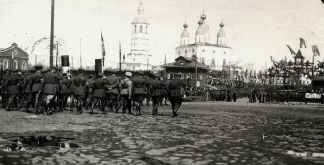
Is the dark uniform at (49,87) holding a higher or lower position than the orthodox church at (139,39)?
lower

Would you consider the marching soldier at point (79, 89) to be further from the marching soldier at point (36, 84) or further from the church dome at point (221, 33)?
the church dome at point (221, 33)

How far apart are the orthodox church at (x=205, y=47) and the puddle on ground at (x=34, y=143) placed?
134813 millimetres

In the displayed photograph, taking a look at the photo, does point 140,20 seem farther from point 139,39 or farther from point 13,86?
point 13,86

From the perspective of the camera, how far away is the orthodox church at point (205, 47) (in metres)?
148

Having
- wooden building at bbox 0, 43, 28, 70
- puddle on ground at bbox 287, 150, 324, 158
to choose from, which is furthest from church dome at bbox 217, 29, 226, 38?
puddle on ground at bbox 287, 150, 324, 158

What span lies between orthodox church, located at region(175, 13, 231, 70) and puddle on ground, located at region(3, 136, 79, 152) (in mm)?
134813

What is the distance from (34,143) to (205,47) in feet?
467

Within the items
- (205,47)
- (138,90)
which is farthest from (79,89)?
(205,47)

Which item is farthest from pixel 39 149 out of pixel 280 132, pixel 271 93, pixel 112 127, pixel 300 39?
pixel 300 39

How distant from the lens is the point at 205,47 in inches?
5861

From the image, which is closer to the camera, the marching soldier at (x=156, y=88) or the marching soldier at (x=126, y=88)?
the marching soldier at (x=156, y=88)

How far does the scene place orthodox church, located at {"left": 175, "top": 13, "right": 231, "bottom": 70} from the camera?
147500 millimetres

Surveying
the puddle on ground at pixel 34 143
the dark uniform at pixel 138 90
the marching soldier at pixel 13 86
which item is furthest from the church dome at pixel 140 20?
the puddle on ground at pixel 34 143

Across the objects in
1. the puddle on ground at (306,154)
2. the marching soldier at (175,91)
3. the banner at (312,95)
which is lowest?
the puddle on ground at (306,154)
